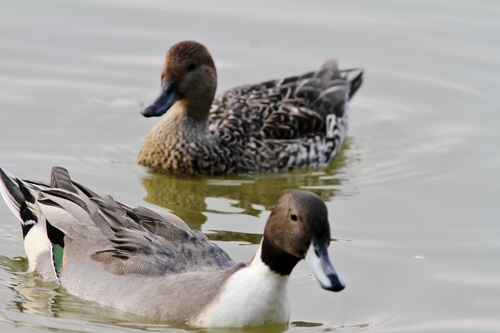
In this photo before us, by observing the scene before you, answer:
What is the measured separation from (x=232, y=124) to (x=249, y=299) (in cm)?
467

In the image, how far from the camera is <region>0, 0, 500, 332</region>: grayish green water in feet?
29.5

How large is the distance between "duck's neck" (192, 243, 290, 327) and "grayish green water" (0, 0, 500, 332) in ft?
0.65

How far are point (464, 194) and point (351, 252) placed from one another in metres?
2.03

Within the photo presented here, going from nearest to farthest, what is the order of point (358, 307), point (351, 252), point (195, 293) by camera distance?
point (195, 293) → point (358, 307) → point (351, 252)

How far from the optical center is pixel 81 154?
1191 cm

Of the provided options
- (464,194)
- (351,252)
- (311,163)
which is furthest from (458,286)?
(311,163)


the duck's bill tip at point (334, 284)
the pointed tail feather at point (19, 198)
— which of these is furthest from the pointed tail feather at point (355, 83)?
the duck's bill tip at point (334, 284)

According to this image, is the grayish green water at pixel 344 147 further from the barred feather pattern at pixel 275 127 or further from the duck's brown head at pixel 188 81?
the duck's brown head at pixel 188 81

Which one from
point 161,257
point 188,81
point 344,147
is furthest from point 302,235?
point 344,147

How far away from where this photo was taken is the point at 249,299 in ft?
26.1

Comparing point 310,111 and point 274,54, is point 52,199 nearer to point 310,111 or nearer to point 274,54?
point 310,111

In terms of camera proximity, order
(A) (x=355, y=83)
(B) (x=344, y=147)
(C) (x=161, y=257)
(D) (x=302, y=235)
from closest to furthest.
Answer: (D) (x=302, y=235)
(C) (x=161, y=257)
(B) (x=344, y=147)
(A) (x=355, y=83)

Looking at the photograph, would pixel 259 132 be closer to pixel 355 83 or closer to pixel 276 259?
pixel 355 83

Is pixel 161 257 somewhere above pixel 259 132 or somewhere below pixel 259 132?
below
